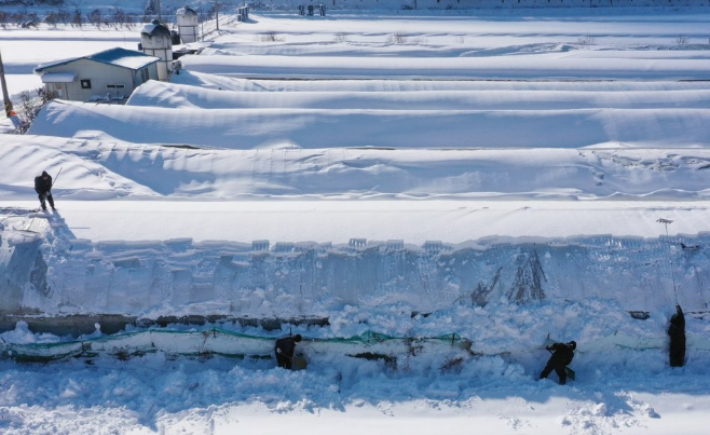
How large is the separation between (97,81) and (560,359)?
1676 cm

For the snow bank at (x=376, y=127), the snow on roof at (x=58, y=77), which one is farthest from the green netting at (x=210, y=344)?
the snow on roof at (x=58, y=77)

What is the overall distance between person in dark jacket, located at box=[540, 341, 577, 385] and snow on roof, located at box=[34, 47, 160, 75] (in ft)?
52.0

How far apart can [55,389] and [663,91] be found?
19.1 metres

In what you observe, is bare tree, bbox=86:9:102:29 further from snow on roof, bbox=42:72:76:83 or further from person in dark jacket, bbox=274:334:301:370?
person in dark jacket, bbox=274:334:301:370

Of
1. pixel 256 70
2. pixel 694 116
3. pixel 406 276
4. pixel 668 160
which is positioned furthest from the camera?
pixel 256 70

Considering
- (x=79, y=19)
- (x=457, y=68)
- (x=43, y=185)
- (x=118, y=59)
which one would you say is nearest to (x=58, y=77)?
(x=118, y=59)

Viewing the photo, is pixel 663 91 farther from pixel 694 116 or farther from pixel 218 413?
pixel 218 413

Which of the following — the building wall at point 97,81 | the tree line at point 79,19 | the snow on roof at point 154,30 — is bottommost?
the building wall at point 97,81

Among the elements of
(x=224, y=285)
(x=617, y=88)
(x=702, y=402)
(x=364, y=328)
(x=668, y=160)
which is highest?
(x=617, y=88)

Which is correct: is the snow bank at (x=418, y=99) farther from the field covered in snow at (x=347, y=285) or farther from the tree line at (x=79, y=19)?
the tree line at (x=79, y=19)

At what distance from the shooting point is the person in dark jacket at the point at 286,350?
8172 millimetres

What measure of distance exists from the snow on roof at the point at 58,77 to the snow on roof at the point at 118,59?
23 cm

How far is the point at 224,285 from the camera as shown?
8.84 metres

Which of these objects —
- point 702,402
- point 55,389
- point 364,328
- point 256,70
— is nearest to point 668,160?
point 702,402
